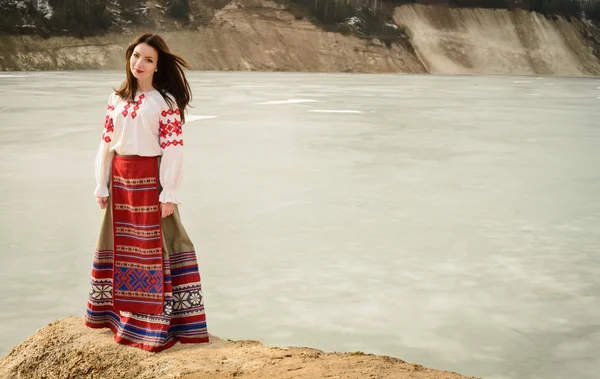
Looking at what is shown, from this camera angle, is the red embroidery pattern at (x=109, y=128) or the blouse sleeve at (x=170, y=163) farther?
the red embroidery pattern at (x=109, y=128)

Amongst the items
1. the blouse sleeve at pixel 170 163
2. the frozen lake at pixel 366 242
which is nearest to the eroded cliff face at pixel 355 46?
the frozen lake at pixel 366 242

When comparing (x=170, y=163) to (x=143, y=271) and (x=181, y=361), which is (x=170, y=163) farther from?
(x=181, y=361)

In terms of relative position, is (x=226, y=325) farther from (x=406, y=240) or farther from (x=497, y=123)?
(x=497, y=123)

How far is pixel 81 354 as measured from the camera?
142 inches

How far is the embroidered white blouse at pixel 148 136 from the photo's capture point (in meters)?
3.53

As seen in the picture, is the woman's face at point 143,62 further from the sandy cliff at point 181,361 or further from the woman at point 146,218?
the sandy cliff at point 181,361

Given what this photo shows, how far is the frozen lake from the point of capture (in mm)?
4098

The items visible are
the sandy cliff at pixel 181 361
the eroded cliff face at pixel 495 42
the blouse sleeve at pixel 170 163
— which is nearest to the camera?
the sandy cliff at pixel 181 361

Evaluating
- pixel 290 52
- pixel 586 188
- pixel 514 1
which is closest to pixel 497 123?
Answer: pixel 586 188

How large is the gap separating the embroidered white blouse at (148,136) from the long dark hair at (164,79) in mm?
30

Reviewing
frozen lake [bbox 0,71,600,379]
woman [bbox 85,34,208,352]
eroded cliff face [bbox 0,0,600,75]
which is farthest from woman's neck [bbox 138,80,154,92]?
eroded cliff face [bbox 0,0,600,75]

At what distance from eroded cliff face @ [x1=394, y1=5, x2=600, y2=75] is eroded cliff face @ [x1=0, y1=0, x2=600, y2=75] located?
84 millimetres

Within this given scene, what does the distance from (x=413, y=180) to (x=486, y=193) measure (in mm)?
918

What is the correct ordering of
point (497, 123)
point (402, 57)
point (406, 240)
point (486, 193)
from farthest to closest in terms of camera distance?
point (402, 57) < point (497, 123) < point (486, 193) < point (406, 240)
